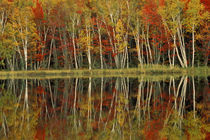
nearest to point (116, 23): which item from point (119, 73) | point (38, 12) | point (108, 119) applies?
point (119, 73)

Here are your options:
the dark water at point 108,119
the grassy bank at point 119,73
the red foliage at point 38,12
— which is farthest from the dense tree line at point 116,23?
the dark water at point 108,119

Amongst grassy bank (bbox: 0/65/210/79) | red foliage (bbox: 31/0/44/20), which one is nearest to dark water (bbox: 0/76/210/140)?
grassy bank (bbox: 0/65/210/79)

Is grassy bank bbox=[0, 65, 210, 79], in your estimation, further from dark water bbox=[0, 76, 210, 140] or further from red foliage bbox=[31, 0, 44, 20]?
dark water bbox=[0, 76, 210, 140]

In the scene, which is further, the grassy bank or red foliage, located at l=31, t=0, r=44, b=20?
red foliage, located at l=31, t=0, r=44, b=20

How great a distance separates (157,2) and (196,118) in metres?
36.1

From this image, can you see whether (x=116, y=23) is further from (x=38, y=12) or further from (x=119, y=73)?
(x=38, y=12)

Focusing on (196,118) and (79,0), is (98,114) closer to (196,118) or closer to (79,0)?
(196,118)

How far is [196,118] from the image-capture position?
36.1 ft

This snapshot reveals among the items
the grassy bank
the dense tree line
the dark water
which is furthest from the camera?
the dense tree line

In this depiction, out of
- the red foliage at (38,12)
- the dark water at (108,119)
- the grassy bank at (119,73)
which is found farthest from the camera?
the red foliage at (38,12)

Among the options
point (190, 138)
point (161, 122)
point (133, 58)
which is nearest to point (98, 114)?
point (161, 122)

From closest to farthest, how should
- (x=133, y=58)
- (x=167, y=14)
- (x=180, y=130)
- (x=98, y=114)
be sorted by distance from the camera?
(x=180, y=130) < (x=98, y=114) < (x=167, y=14) < (x=133, y=58)

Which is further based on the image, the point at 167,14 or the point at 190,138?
the point at 167,14

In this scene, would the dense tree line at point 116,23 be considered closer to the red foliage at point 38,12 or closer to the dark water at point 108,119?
the red foliage at point 38,12
